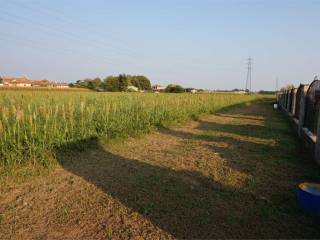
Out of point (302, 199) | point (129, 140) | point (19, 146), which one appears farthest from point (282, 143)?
point (19, 146)

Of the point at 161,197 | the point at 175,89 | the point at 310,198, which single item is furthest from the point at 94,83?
the point at 310,198

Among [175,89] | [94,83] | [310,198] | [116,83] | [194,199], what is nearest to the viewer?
[310,198]

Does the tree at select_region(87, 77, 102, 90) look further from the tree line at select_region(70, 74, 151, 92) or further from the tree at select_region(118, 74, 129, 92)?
the tree at select_region(118, 74, 129, 92)

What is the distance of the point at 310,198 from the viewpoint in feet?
10.7

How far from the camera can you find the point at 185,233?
2.93 m

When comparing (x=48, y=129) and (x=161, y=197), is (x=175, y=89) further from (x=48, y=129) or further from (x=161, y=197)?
(x=161, y=197)

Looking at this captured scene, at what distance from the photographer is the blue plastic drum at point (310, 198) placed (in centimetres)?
321

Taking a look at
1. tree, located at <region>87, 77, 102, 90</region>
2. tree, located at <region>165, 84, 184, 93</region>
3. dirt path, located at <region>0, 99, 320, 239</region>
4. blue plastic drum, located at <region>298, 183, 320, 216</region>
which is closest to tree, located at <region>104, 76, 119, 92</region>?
tree, located at <region>87, 77, 102, 90</region>

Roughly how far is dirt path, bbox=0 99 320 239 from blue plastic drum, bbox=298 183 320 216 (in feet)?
0.34

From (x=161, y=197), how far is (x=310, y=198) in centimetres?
188

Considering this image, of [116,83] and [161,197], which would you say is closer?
[161,197]

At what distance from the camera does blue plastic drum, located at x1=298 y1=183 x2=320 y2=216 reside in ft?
10.5

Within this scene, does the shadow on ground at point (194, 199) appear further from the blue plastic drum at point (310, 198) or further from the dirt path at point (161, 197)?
the blue plastic drum at point (310, 198)

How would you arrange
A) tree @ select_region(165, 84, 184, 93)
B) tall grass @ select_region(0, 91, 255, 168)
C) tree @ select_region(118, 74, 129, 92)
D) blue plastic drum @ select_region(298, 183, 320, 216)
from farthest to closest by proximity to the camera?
tree @ select_region(118, 74, 129, 92)
tree @ select_region(165, 84, 184, 93)
tall grass @ select_region(0, 91, 255, 168)
blue plastic drum @ select_region(298, 183, 320, 216)
